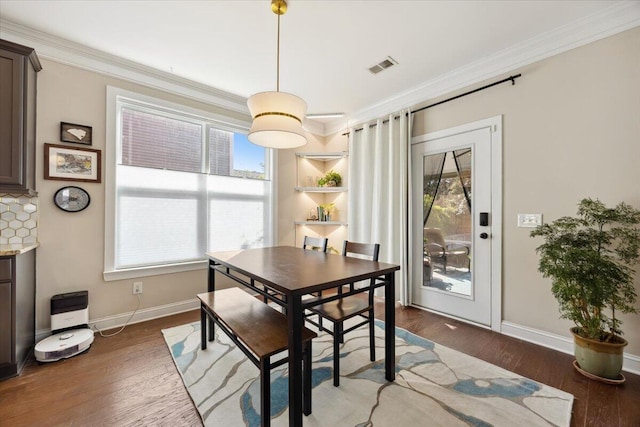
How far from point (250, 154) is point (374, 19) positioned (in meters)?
2.29

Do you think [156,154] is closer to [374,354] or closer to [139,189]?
[139,189]

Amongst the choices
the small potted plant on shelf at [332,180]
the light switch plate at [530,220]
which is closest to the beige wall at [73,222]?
the small potted plant on shelf at [332,180]

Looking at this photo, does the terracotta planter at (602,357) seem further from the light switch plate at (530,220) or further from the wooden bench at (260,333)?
the wooden bench at (260,333)

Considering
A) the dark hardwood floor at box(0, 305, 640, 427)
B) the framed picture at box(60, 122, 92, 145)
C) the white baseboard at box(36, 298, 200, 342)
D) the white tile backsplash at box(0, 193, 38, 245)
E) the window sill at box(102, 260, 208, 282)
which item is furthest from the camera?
the window sill at box(102, 260, 208, 282)

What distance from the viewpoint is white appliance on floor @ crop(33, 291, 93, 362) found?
6.76 ft

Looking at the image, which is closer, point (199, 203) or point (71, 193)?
point (71, 193)

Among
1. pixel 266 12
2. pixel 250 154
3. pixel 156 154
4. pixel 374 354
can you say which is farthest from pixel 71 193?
pixel 374 354

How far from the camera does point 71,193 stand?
248 centimetres

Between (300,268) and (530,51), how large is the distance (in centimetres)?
283

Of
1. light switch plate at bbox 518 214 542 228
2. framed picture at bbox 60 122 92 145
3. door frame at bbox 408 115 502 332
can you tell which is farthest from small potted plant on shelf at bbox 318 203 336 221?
framed picture at bbox 60 122 92 145

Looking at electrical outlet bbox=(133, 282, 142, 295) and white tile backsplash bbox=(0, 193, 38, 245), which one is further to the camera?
electrical outlet bbox=(133, 282, 142, 295)

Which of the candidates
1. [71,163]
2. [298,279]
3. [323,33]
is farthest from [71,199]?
[323,33]

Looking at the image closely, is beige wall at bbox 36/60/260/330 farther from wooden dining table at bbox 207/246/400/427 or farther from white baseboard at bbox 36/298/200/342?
wooden dining table at bbox 207/246/400/427

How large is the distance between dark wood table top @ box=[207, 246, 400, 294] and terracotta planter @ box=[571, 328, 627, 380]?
1.49 metres
